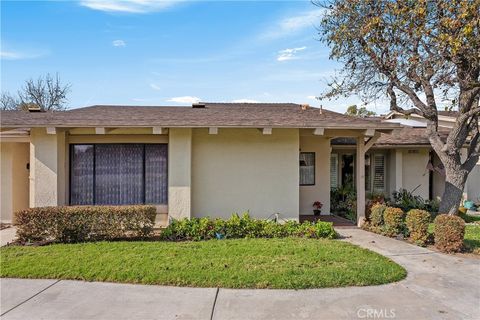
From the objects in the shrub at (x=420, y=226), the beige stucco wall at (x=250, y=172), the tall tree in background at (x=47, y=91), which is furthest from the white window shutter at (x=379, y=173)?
the tall tree in background at (x=47, y=91)

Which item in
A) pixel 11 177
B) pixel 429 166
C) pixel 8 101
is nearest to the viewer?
pixel 11 177

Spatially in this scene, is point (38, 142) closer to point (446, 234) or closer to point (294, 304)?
point (294, 304)

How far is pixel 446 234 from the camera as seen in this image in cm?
760

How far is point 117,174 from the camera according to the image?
9.87m

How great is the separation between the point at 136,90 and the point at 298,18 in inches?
417

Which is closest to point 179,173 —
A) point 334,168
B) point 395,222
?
point 395,222

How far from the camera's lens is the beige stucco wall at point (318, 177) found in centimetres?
1273

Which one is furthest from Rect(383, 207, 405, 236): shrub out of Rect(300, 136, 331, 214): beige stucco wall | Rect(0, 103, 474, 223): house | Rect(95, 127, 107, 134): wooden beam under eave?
Rect(95, 127, 107, 134): wooden beam under eave

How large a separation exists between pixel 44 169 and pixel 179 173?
355 centimetres

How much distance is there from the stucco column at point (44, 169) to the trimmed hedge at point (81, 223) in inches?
39.3

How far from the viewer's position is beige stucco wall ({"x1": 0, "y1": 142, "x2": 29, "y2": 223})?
10750 millimetres

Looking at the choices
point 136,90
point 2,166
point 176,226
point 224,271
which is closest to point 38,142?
point 2,166

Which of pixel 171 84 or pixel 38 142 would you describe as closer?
pixel 38 142

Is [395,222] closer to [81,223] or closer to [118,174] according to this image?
[118,174]
